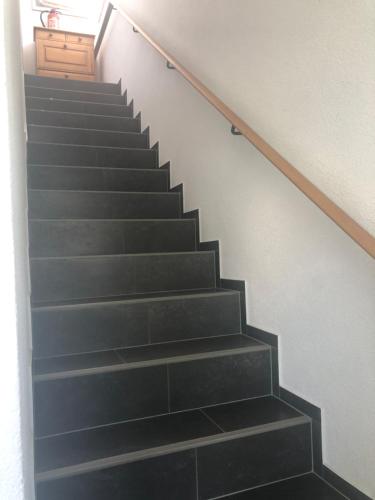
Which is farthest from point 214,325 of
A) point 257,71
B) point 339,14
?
point 339,14

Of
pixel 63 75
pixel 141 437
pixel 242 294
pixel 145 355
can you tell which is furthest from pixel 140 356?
pixel 63 75

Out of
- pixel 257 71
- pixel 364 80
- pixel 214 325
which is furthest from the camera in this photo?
pixel 214 325

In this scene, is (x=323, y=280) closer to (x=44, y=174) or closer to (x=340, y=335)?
(x=340, y=335)

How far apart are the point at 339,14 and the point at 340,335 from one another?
3.27ft

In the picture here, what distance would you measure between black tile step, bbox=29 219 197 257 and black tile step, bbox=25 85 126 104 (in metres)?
2.21

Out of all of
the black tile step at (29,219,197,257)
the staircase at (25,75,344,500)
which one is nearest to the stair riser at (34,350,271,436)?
the staircase at (25,75,344,500)

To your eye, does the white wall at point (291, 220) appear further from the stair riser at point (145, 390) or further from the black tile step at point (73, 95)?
the black tile step at point (73, 95)

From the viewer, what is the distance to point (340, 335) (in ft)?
4.03

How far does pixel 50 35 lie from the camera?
4918 millimetres

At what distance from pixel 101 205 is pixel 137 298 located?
84cm

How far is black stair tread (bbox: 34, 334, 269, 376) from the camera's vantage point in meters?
1.36

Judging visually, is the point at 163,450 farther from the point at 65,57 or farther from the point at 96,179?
the point at 65,57

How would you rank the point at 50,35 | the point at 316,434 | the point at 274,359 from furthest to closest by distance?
the point at 50,35 < the point at 274,359 < the point at 316,434

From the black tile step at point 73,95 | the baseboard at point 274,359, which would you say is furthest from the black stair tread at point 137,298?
the black tile step at point 73,95
